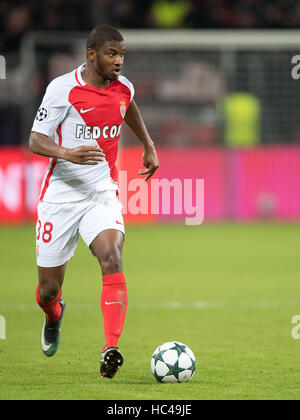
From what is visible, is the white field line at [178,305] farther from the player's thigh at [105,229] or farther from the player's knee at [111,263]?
the player's knee at [111,263]

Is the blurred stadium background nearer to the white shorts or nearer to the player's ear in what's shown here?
the white shorts

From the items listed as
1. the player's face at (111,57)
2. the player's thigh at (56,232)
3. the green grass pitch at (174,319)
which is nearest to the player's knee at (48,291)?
the player's thigh at (56,232)

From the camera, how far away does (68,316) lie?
8.73 m

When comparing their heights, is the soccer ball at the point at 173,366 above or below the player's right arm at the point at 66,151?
below

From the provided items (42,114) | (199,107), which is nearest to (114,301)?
(42,114)

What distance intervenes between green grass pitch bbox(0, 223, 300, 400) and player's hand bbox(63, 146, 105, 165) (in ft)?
4.09

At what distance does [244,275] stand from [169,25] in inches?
407

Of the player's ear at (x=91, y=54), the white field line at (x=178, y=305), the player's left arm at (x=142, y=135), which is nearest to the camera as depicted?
the player's ear at (x=91, y=54)

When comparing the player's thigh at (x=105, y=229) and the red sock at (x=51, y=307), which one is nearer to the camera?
the player's thigh at (x=105, y=229)

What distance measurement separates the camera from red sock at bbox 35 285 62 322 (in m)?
6.35

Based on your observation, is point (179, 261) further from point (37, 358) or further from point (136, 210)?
point (37, 358)

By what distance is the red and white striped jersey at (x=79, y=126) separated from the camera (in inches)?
229

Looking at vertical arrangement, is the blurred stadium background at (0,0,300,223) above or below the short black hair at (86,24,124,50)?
above

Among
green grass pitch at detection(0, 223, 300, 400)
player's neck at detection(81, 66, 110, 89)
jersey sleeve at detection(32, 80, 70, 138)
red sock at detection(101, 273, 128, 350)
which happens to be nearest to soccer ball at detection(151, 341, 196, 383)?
green grass pitch at detection(0, 223, 300, 400)
